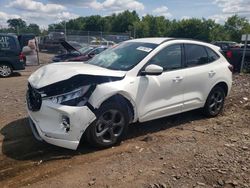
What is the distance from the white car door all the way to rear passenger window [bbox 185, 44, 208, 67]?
0.23m

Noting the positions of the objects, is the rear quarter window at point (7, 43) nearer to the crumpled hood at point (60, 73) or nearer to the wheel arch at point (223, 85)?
the crumpled hood at point (60, 73)

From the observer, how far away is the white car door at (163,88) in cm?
514

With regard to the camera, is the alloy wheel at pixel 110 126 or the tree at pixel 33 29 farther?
the tree at pixel 33 29

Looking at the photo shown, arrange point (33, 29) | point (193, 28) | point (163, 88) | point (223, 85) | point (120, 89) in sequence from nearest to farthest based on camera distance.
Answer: point (120, 89), point (163, 88), point (223, 85), point (33, 29), point (193, 28)

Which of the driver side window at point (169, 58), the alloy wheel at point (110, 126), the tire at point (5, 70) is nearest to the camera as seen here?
the alloy wheel at point (110, 126)

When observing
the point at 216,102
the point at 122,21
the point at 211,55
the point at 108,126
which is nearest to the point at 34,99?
the point at 108,126

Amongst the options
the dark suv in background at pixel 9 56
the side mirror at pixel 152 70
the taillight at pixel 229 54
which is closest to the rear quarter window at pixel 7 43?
the dark suv in background at pixel 9 56

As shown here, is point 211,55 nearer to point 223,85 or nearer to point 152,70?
point 223,85

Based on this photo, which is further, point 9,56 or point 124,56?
point 9,56

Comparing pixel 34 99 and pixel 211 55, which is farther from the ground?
pixel 211 55

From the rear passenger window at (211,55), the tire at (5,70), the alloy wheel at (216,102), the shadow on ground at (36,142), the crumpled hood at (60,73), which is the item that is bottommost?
the tire at (5,70)

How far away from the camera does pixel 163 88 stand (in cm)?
540

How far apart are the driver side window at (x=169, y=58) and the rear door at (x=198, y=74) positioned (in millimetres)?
229

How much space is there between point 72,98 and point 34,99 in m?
0.70
